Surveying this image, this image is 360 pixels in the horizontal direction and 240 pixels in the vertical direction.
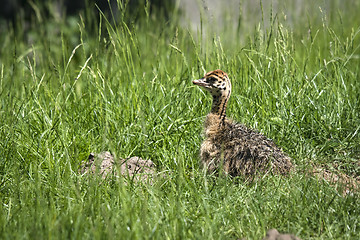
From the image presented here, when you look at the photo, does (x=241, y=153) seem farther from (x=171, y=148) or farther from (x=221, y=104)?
(x=171, y=148)

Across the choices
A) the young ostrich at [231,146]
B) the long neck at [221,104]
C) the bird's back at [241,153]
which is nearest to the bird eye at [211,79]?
the young ostrich at [231,146]

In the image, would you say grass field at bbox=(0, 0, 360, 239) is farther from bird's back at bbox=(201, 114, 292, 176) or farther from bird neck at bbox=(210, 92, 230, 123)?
bird neck at bbox=(210, 92, 230, 123)

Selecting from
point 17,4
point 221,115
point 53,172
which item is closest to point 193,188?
point 221,115

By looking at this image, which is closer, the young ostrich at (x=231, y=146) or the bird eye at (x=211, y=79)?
the young ostrich at (x=231, y=146)

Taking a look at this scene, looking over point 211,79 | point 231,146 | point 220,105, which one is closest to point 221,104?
point 220,105

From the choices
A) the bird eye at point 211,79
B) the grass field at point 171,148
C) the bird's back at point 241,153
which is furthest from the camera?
the bird eye at point 211,79

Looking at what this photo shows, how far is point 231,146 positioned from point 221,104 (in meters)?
0.45

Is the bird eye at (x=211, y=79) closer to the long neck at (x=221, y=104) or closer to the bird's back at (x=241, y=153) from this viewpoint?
the long neck at (x=221, y=104)

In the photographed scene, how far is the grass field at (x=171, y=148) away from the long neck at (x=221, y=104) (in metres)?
0.27

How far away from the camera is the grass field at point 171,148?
10.1ft

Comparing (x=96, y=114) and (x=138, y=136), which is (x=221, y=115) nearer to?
(x=138, y=136)

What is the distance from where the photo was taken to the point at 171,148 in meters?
4.29

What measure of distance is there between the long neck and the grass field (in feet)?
0.88

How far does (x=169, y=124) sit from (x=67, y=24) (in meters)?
4.03
